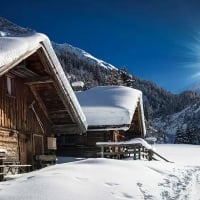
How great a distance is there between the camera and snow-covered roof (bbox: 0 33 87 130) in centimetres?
1280

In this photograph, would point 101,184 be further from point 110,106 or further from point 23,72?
point 110,106

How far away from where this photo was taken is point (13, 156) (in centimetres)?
1722

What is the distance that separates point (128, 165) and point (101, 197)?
14.3ft

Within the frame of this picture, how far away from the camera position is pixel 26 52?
14141mm

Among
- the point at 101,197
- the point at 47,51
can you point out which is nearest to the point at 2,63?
the point at 47,51

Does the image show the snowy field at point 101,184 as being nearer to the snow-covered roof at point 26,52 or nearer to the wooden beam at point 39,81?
the snow-covered roof at point 26,52

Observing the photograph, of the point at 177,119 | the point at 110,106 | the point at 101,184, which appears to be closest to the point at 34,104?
the point at 101,184

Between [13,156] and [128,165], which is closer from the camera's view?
[128,165]

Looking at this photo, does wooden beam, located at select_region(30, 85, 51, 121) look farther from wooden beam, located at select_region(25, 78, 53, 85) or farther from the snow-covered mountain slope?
the snow-covered mountain slope

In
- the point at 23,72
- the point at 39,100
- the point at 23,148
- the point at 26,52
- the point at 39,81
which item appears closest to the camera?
the point at 26,52

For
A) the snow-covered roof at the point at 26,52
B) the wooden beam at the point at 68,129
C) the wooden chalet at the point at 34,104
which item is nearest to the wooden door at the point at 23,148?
the wooden chalet at the point at 34,104

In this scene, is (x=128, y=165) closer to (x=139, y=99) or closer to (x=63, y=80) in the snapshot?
(x=63, y=80)

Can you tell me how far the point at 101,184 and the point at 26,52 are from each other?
252 inches

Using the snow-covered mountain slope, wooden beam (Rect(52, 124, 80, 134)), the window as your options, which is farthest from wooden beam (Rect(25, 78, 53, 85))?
the snow-covered mountain slope
